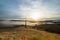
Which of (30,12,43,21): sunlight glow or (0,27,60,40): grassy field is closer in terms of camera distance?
(0,27,60,40): grassy field

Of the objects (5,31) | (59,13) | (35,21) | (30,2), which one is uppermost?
(30,2)

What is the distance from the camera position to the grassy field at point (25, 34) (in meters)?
2.68

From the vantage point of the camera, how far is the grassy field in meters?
2.68

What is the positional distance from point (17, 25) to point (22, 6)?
1.53ft

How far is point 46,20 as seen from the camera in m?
Answer: 2.93

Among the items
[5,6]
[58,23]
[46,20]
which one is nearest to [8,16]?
[5,6]

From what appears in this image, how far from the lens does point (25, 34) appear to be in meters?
2.77

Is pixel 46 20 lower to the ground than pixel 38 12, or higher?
lower

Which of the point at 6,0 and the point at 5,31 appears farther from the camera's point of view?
the point at 6,0

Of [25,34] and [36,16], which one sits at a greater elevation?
[36,16]

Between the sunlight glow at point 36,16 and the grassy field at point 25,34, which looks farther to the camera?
the sunlight glow at point 36,16

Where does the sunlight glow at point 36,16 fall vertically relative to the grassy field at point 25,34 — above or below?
above

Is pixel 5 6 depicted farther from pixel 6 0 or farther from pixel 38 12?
pixel 38 12

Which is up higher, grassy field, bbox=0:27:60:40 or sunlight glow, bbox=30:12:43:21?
sunlight glow, bbox=30:12:43:21
